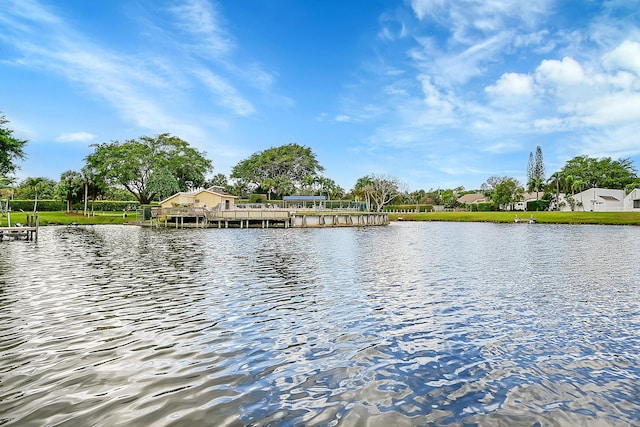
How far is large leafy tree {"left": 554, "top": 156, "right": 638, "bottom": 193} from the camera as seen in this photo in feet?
376

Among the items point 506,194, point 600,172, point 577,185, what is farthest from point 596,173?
point 506,194

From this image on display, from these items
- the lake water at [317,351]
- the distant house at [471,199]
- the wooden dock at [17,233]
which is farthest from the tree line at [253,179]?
the lake water at [317,351]

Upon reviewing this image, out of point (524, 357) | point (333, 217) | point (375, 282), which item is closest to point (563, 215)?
point (333, 217)

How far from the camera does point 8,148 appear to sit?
4619 centimetres

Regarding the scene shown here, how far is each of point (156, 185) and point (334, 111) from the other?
42.1 meters

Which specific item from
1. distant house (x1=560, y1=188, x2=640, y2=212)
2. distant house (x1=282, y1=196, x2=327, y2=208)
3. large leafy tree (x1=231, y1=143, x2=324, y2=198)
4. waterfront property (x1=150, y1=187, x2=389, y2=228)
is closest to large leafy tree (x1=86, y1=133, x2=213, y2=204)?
waterfront property (x1=150, y1=187, x2=389, y2=228)

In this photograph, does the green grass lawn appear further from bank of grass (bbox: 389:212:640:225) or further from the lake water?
the lake water

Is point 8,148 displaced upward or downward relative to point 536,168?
downward

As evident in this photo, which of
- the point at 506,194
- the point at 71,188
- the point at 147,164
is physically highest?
the point at 147,164

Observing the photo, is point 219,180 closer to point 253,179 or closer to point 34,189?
point 253,179

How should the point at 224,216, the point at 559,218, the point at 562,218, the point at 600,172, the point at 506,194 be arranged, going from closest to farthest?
the point at 224,216
the point at 562,218
the point at 559,218
the point at 506,194
the point at 600,172

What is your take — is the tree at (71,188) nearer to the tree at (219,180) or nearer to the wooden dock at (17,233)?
Answer: the tree at (219,180)

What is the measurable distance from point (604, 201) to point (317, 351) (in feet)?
Result: 379

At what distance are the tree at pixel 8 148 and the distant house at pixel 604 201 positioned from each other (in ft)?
387
